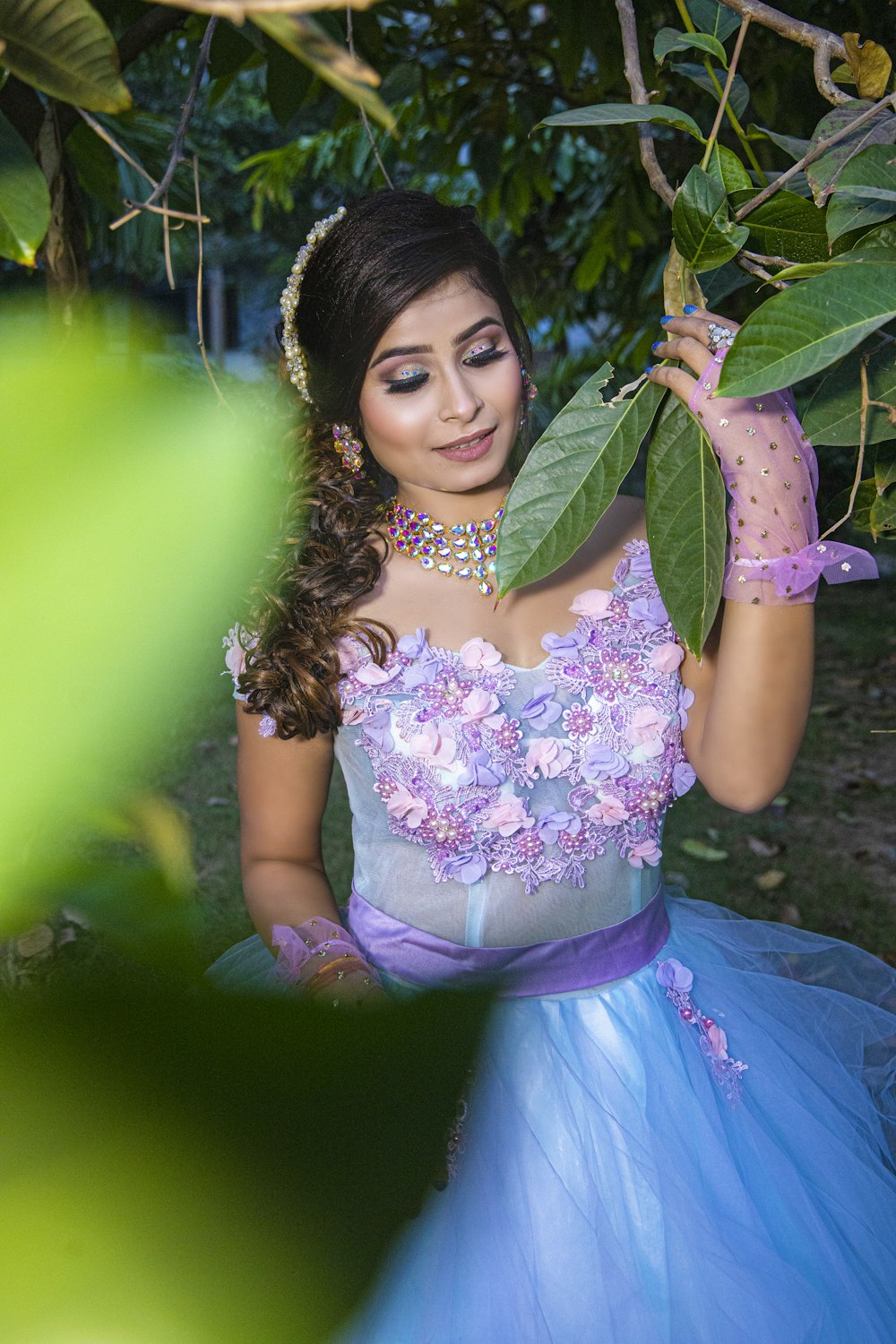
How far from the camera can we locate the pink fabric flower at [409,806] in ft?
4.39

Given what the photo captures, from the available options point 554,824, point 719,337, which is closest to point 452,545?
point 554,824

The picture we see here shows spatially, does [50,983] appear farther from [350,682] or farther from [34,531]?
[350,682]

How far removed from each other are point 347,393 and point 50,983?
1192 millimetres

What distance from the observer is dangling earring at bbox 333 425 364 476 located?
55.2 inches

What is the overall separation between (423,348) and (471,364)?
57 mm

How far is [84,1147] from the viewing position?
0.65ft

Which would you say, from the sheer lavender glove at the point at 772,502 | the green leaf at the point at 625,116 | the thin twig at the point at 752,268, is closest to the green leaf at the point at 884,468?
the sheer lavender glove at the point at 772,502

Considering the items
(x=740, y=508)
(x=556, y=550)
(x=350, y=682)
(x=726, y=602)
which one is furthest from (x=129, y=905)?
(x=350, y=682)

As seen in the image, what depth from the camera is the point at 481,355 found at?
1275 mm

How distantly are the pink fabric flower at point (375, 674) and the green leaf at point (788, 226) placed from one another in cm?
76

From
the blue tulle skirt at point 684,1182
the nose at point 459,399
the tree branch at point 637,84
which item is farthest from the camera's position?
the nose at point 459,399

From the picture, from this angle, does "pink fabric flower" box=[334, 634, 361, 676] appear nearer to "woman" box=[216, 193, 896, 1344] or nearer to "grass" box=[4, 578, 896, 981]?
"woman" box=[216, 193, 896, 1344]

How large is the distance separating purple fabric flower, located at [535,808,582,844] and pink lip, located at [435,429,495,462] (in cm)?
41

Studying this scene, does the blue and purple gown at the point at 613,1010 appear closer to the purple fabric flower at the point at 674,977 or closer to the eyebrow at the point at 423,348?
the purple fabric flower at the point at 674,977
